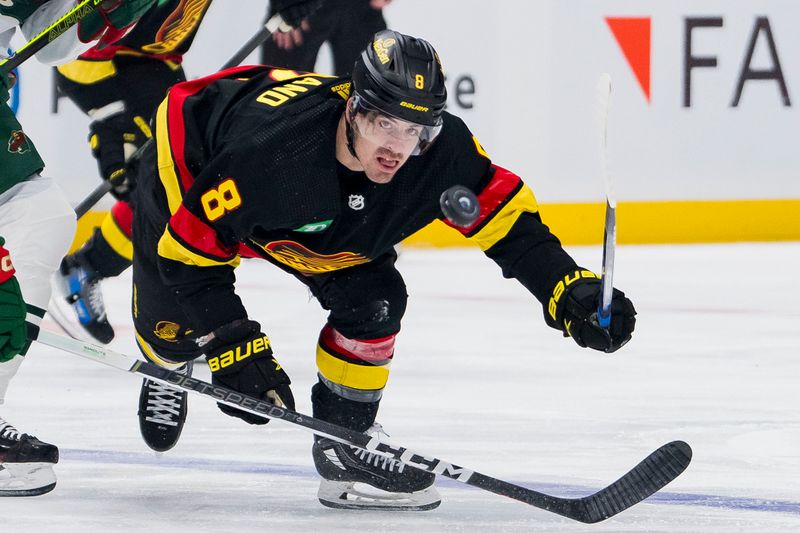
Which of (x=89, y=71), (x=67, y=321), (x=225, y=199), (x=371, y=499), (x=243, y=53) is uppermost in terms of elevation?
(x=225, y=199)

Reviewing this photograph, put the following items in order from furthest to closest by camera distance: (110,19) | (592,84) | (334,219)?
(592,84) < (110,19) < (334,219)

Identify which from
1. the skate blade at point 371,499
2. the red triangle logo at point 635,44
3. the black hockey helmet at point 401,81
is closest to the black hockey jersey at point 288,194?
the black hockey helmet at point 401,81

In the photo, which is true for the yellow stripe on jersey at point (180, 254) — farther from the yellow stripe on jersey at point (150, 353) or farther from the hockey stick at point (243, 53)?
the hockey stick at point (243, 53)

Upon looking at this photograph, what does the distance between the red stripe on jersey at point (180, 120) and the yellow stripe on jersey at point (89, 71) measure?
1.24m

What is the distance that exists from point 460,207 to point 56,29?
101 cm

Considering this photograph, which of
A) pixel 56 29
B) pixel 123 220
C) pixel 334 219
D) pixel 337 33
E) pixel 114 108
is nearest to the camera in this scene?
pixel 334 219

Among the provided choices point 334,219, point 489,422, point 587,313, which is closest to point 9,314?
point 334,219

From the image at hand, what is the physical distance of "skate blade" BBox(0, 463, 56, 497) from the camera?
2258mm

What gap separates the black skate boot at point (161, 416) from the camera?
2.59 meters

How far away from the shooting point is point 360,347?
7.79 feet

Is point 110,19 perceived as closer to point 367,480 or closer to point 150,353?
point 150,353

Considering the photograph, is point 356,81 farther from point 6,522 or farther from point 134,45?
point 134,45

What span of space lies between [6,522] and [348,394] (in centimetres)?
60

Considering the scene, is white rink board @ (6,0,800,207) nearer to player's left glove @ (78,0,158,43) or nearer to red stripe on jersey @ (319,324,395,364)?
player's left glove @ (78,0,158,43)
